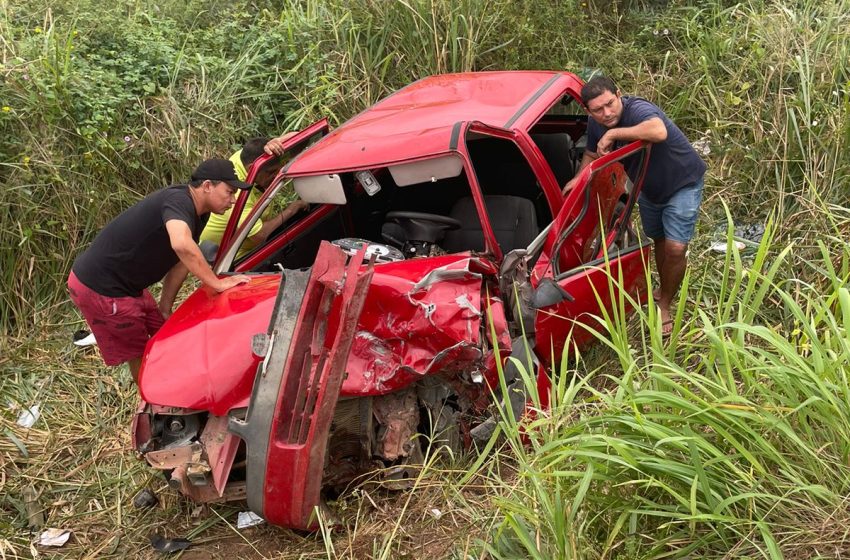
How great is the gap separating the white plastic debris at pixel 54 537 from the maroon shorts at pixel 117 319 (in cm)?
95

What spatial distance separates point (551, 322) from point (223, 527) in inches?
75.0

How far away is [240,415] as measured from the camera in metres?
3.16

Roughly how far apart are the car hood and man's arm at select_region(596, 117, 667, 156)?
2.00m

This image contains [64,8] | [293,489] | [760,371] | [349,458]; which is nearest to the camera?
[760,371]

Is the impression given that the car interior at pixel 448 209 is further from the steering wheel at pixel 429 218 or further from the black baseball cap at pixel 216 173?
the black baseball cap at pixel 216 173

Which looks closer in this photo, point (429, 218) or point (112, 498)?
point (112, 498)

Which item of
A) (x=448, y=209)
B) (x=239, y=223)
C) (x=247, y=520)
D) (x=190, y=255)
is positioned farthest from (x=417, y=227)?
(x=247, y=520)

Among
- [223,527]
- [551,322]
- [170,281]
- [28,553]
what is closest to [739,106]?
[551,322]

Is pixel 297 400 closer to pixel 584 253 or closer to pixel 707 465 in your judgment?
pixel 707 465

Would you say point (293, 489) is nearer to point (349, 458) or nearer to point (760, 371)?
point (349, 458)

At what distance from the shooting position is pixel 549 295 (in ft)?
11.5

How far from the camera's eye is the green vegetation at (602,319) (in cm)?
236

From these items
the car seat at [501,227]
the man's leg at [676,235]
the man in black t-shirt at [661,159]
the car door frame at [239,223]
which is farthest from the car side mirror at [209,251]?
the man's leg at [676,235]

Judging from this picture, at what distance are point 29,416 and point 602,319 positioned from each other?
3.61 m
